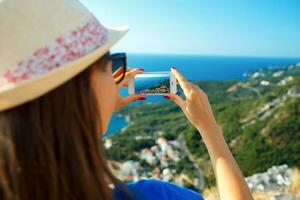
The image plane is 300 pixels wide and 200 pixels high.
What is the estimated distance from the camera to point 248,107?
1287 inches

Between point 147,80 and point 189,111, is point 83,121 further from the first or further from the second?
point 147,80

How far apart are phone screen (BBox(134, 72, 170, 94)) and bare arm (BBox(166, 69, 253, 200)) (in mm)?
394

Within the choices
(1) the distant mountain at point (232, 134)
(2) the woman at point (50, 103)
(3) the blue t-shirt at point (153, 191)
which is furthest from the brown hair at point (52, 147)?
(1) the distant mountain at point (232, 134)

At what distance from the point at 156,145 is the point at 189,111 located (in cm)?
2641

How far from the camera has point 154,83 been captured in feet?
5.09

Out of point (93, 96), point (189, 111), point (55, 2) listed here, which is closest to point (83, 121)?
point (93, 96)

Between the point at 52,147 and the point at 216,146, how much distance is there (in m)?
0.44

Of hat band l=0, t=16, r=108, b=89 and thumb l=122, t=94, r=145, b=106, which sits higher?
hat band l=0, t=16, r=108, b=89

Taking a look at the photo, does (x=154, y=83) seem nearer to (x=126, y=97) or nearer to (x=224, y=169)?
(x=126, y=97)

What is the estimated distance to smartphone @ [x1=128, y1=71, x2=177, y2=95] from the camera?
4.80 ft

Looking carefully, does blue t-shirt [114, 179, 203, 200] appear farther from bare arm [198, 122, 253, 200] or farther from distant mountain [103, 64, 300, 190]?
distant mountain [103, 64, 300, 190]

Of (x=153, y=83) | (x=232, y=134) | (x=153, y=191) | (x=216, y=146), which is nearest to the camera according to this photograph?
(x=153, y=191)

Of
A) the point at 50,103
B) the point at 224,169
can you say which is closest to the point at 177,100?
the point at 224,169

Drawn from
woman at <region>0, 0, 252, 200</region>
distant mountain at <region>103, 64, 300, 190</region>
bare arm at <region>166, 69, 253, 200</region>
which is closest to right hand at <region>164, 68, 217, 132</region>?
bare arm at <region>166, 69, 253, 200</region>
